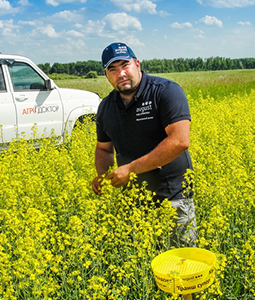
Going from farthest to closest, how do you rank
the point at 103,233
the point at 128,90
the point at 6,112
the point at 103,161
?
1. the point at 6,112
2. the point at 103,161
3. the point at 128,90
4. the point at 103,233

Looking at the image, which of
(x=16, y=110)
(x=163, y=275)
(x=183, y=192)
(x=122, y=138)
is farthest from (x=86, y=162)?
(x=16, y=110)

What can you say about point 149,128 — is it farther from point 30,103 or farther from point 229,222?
point 30,103

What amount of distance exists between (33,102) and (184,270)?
20.3 feet

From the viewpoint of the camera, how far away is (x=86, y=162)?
15.6 feet

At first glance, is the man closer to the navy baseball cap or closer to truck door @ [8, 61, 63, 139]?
the navy baseball cap

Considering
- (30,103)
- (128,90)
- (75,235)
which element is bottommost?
(75,235)

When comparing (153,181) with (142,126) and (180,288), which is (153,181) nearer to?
(142,126)

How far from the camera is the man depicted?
3139 mm

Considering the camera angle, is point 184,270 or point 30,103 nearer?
point 184,270

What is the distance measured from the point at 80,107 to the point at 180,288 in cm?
669

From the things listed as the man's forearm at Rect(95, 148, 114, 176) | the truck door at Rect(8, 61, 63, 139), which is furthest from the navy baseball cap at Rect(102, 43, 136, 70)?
the truck door at Rect(8, 61, 63, 139)

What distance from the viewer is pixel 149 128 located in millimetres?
3375

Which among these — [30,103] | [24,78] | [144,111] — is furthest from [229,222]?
[24,78]

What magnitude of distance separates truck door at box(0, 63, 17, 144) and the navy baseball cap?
471 cm
